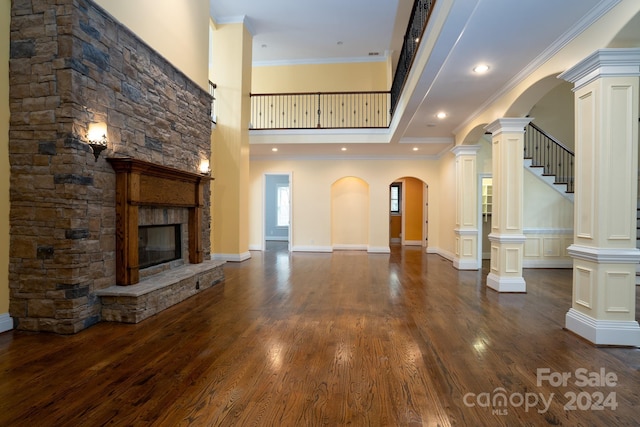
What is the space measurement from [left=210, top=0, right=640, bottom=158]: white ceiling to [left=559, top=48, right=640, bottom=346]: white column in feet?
1.07

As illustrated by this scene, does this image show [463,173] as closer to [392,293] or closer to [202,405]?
[392,293]

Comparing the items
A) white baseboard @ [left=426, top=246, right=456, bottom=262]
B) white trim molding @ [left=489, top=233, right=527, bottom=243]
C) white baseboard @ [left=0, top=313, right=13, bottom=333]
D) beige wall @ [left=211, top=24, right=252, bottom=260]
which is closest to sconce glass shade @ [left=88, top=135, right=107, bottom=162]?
white baseboard @ [left=0, top=313, right=13, bottom=333]

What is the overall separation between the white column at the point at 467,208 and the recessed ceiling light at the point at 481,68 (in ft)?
10.0

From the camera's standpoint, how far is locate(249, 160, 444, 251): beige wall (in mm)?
10203

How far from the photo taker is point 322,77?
35.3 feet

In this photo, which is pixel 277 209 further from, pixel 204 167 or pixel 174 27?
pixel 174 27

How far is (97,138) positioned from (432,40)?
12.3 ft

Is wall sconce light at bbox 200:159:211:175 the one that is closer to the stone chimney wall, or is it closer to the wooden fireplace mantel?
the wooden fireplace mantel

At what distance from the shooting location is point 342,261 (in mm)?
8367

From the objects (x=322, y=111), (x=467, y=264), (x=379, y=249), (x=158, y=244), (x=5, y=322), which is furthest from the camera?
(x=322, y=111)

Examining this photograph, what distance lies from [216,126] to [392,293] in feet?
17.9

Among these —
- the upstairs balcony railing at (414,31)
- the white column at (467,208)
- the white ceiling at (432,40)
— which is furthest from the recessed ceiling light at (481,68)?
the white column at (467,208)

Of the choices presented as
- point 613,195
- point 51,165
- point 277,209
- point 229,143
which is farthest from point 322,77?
point 613,195

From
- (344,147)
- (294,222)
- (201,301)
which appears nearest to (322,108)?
(344,147)
